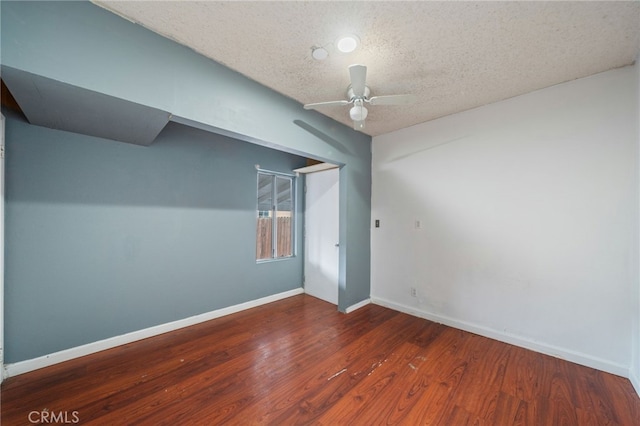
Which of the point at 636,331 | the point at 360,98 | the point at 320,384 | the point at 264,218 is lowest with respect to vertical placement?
the point at 320,384

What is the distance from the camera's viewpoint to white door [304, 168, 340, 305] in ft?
12.4

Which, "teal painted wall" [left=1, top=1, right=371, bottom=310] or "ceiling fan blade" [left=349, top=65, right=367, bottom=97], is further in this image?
"ceiling fan blade" [left=349, top=65, right=367, bottom=97]

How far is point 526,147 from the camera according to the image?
8.35ft

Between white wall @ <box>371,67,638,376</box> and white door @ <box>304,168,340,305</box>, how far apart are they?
99cm

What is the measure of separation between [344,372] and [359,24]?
275 centimetres

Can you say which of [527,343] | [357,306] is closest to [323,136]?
[357,306]

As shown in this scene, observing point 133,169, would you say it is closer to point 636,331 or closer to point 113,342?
point 113,342

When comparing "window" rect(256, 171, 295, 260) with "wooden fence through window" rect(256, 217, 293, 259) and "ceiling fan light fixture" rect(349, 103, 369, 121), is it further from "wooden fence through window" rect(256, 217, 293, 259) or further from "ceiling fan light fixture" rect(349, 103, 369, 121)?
"ceiling fan light fixture" rect(349, 103, 369, 121)

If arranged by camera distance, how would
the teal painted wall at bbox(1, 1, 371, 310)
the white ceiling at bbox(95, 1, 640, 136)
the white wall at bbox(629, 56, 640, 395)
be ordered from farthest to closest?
the white wall at bbox(629, 56, 640, 395)
the white ceiling at bbox(95, 1, 640, 136)
the teal painted wall at bbox(1, 1, 371, 310)

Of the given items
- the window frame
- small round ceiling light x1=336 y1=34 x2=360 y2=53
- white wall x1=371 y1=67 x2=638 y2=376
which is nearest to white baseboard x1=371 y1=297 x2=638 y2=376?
white wall x1=371 y1=67 x2=638 y2=376

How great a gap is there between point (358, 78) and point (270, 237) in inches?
109

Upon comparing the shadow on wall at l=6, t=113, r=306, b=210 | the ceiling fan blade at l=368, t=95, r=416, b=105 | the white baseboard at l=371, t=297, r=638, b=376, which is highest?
the ceiling fan blade at l=368, t=95, r=416, b=105

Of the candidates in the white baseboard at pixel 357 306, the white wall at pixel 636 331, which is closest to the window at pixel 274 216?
the white baseboard at pixel 357 306

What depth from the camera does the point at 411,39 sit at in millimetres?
1805
